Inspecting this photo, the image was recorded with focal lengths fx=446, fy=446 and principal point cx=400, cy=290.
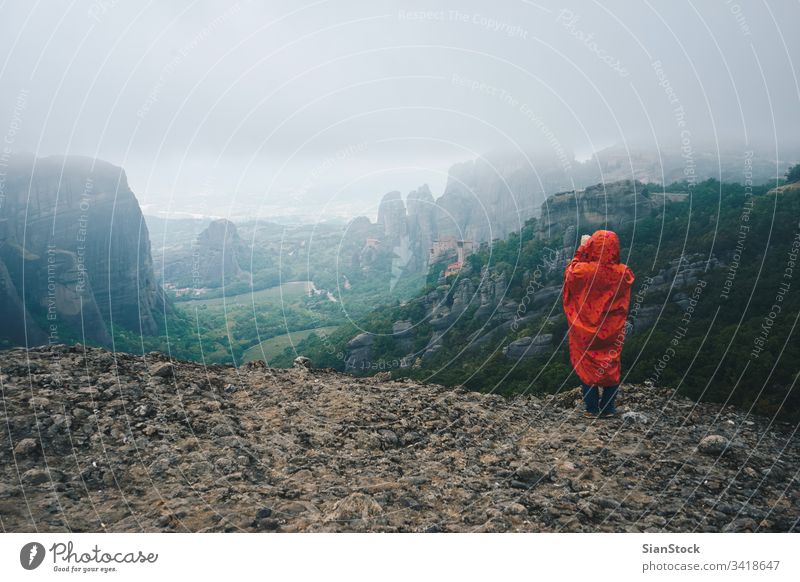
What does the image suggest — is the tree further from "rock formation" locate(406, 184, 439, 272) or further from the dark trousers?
the dark trousers

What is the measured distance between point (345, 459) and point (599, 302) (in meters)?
5.74

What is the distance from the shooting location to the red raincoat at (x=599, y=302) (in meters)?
8.83

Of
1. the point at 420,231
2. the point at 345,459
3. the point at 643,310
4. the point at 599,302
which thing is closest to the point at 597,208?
the point at 420,231

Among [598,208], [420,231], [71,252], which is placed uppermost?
[598,208]

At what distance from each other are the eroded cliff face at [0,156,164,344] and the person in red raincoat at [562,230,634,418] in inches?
1792

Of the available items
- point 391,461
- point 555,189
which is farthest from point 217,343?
point 555,189

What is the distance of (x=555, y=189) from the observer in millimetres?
70125

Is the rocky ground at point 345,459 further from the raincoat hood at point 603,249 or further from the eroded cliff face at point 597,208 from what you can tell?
A: the eroded cliff face at point 597,208

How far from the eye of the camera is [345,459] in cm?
759

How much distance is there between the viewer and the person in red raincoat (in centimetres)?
883

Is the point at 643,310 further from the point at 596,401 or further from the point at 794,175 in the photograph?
the point at 794,175

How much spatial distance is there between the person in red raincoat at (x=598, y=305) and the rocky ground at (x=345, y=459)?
1.37 meters

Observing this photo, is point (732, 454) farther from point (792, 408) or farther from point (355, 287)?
point (355, 287)

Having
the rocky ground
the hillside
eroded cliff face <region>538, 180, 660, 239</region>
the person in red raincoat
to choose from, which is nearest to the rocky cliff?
eroded cliff face <region>538, 180, 660, 239</region>
